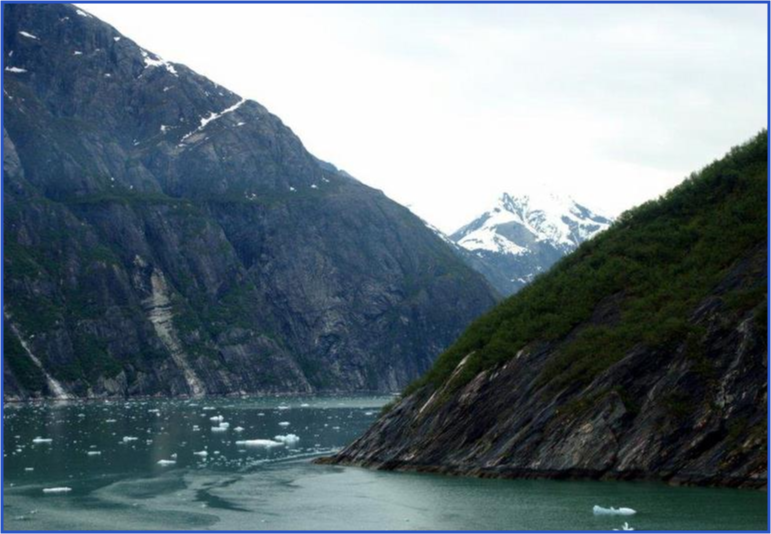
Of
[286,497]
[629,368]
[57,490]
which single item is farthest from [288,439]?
[629,368]

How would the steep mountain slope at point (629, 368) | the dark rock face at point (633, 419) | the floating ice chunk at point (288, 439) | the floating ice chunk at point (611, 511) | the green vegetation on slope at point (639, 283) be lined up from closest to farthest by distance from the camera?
the floating ice chunk at point (611, 511), the dark rock face at point (633, 419), the steep mountain slope at point (629, 368), the green vegetation on slope at point (639, 283), the floating ice chunk at point (288, 439)

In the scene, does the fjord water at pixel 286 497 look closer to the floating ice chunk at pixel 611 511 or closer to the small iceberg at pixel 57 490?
the floating ice chunk at pixel 611 511

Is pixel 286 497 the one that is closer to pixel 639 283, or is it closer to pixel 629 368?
pixel 629 368

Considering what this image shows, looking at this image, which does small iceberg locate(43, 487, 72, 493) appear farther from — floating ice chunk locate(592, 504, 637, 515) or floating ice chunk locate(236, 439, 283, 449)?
floating ice chunk locate(592, 504, 637, 515)

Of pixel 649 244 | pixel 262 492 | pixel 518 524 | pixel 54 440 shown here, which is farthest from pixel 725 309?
pixel 54 440

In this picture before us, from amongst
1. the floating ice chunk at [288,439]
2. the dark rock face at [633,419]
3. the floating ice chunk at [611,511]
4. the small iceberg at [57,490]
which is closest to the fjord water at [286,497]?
the floating ice chunk at [611,511]

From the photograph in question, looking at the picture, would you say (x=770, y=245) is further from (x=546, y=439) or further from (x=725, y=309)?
(x=546, y=439)

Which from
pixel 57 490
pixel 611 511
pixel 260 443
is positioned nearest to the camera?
pixel 611 511
